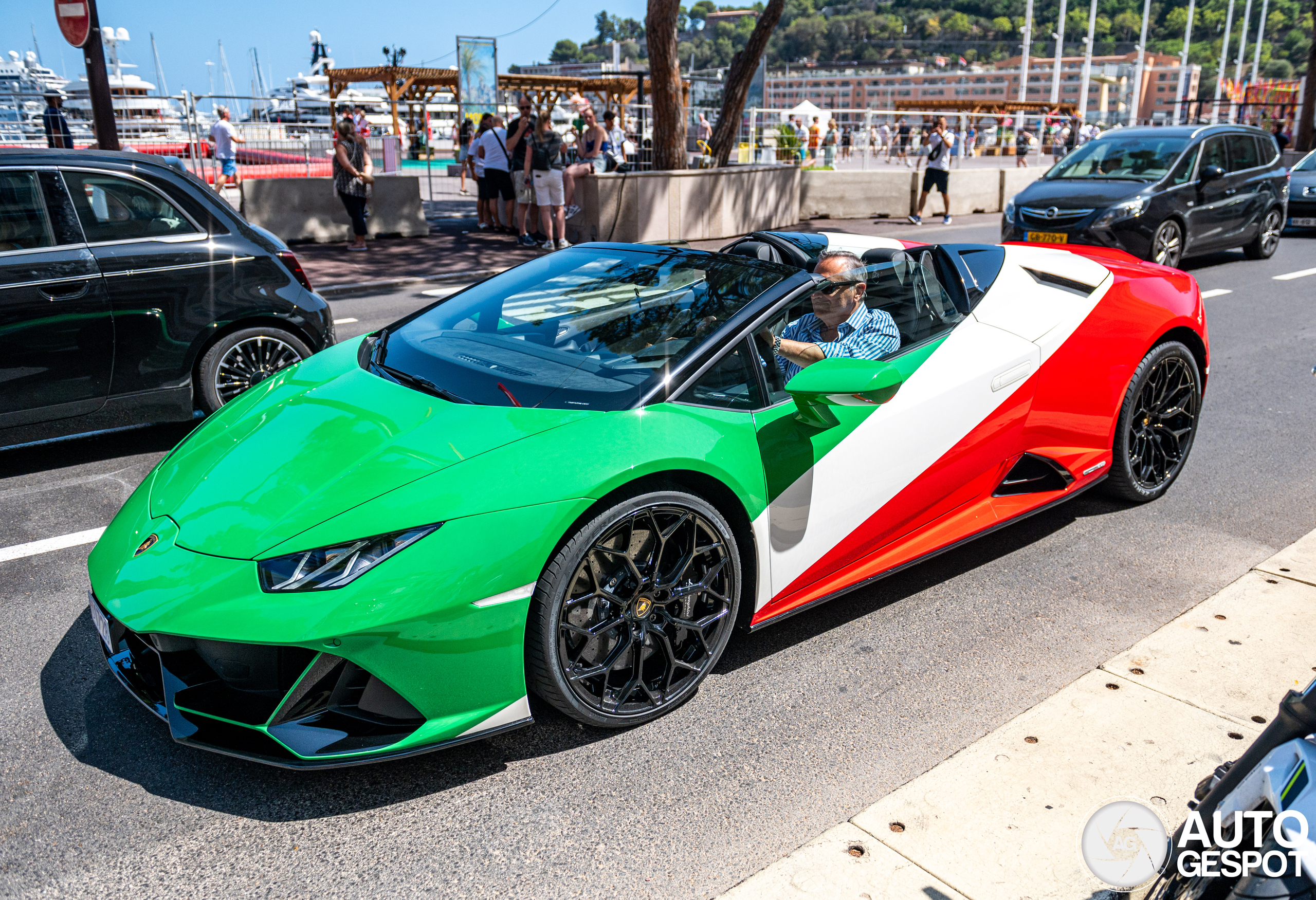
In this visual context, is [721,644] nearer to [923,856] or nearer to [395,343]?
[923,856]

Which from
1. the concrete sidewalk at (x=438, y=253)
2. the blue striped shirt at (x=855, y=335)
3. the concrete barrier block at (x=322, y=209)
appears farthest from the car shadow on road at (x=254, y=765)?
the concrete barrier block at (x=322, y=209)

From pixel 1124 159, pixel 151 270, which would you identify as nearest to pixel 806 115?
pixel 1124 159

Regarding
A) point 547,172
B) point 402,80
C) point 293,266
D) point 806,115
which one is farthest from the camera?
point 402,80

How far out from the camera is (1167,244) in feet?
37.0

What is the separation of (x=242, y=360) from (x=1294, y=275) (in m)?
11.7

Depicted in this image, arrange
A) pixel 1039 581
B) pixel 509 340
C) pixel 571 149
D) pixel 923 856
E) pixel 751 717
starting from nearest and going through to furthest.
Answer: pixel 923 856
pixel 751 717
pixel 509 340
pixel 1039 581
pixel 571 149

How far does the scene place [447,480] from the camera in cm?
263

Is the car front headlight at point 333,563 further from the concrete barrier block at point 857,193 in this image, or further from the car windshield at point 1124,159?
the concrete barrier block at point 857,193

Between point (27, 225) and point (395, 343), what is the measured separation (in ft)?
8.22

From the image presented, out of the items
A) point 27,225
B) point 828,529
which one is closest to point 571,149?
point 27,225

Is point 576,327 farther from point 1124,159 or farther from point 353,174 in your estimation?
point 1124,159

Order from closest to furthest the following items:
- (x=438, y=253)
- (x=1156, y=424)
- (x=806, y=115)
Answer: (x=1156, y=424), (x=438, y=253), (x=806, y=115)

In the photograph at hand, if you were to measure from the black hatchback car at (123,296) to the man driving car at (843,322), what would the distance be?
334 cm

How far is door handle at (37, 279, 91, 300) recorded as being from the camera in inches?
189
